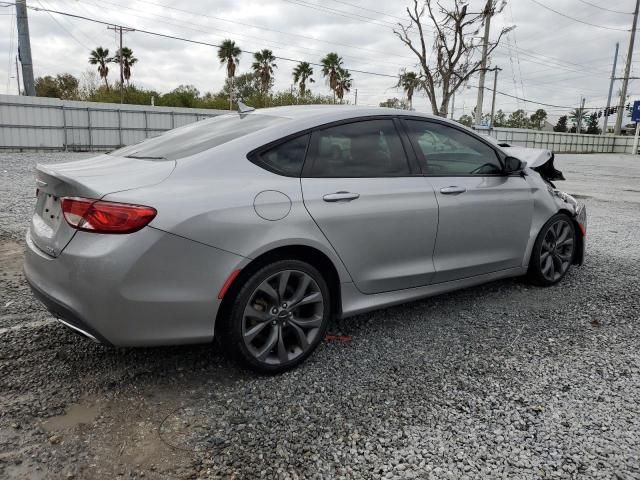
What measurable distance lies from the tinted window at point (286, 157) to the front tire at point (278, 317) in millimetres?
537

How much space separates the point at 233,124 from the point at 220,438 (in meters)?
1.96

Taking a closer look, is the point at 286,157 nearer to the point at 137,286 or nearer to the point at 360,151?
the point at 360,151

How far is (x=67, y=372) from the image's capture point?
292 cm

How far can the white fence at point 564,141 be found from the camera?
40.7 m

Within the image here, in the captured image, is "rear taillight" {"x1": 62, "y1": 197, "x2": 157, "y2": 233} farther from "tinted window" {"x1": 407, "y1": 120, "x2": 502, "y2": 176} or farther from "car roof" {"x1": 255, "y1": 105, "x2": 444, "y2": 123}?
"tinted window" {"x1": 407, "y1": 120, "x2": 502, "y2": 176}

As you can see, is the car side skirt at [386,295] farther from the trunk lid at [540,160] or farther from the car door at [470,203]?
the trunk lid at [540,160]

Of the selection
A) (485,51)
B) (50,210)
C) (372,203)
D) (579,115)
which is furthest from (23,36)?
(579,115)

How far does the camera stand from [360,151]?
10.9 feet

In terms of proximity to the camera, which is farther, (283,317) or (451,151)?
(451,151)

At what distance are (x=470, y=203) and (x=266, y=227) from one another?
1759 millimetres

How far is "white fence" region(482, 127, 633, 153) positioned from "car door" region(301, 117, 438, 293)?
35767 millimetres

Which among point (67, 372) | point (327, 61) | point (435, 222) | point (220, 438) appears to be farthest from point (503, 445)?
point (327, 61)

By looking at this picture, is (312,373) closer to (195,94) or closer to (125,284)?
(125,284)

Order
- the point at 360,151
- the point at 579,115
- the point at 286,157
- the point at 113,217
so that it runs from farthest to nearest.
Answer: the point at 579,115 < the point at 360,151 < the point at 286,157 < the point at 113,217
